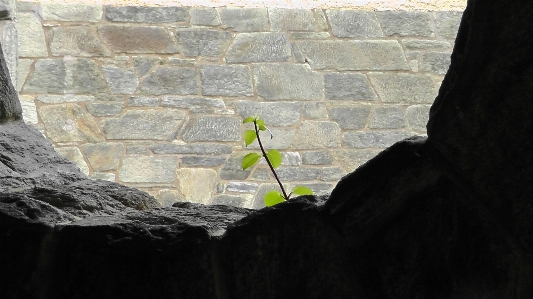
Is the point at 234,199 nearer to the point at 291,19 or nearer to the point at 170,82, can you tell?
the point at 170,82

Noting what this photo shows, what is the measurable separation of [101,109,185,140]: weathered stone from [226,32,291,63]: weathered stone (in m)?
0.57

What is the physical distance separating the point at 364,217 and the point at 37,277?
0.42 metres

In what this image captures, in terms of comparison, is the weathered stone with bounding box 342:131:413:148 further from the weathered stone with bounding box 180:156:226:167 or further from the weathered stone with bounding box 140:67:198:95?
the weathered stone with bounding box 140:67:198:95

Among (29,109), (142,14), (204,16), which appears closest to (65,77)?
(29,109)

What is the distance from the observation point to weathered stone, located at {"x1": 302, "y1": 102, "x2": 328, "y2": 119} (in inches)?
181

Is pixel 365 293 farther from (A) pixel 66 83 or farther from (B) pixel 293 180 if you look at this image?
(A) pixel 66 83

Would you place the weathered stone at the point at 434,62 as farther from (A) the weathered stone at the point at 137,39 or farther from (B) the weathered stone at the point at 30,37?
(B) the weathered stone at the point at 30,37

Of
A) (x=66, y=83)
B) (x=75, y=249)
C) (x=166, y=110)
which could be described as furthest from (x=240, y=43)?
(x=75, y=249)

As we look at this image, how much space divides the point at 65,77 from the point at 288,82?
121 cm

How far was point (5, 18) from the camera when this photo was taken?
3873mm

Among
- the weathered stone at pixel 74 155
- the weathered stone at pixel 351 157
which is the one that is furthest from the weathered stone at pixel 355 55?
the weathered stone at pixel 74 155

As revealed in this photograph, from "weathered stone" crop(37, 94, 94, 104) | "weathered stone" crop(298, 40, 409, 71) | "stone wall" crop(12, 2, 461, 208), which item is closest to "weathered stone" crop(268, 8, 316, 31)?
"stone wall" crop(12, 2, 461, 208)

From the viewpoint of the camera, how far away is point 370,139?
4.52m

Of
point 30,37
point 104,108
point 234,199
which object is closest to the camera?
point 234,199
